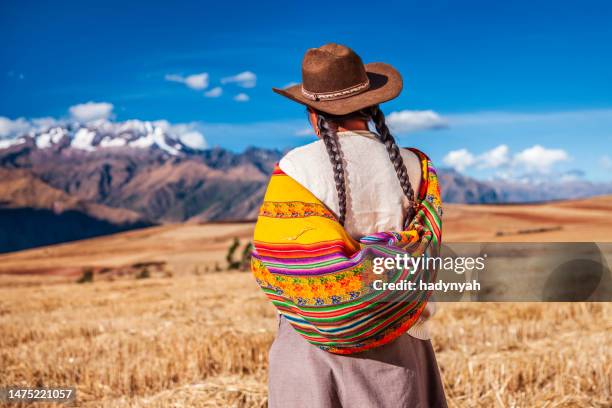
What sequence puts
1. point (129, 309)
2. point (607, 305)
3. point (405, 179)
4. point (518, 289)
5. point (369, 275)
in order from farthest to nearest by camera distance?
1. point (129, 309)
2. point (607, 305)
3. point (518, 289)
4. point (405, 179)
5. point (369, 275)

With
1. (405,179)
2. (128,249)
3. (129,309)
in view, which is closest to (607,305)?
(405,179)

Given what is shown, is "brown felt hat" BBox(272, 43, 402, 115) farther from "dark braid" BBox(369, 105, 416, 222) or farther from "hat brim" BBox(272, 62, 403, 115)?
"dark braid" BBox(369, 105, 416, 222)

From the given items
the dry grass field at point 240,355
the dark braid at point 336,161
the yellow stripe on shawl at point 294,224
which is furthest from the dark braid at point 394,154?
the dry grass field at point 240,355

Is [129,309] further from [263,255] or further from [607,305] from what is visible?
[263,255]

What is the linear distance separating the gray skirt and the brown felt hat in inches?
41.9

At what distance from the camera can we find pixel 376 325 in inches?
101

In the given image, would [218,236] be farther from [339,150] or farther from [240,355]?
[339,150]

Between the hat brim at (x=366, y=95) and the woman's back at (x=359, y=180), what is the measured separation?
0.45 ft

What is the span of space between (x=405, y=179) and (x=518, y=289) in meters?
0.88

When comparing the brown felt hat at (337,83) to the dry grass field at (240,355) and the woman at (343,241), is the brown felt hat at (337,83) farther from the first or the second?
the dry grass field at (240,355)

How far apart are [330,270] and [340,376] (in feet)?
2.03

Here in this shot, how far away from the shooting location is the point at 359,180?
264cm

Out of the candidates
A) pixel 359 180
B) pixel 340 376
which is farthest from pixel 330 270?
pixel 340 376

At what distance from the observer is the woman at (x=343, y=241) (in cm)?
247
